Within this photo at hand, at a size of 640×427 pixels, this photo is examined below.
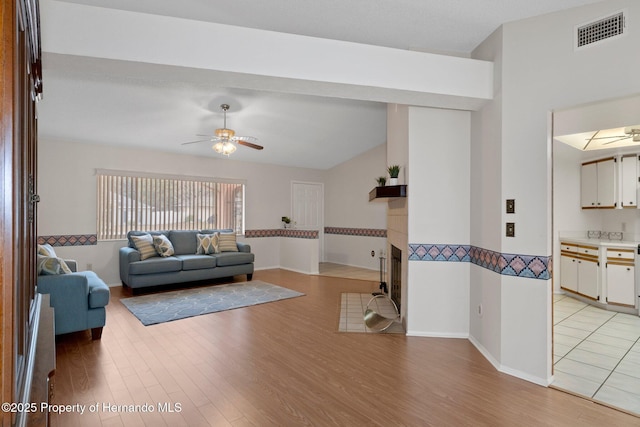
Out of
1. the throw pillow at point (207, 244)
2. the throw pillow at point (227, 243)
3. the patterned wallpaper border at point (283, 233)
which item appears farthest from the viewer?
the patterned wallpaper border at point (283, 233)

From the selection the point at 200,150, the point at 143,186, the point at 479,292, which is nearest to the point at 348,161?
the point at 200,150

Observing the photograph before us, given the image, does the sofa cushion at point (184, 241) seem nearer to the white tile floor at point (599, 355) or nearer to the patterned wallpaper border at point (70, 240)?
the patterned wallpaper border at point (70, 240)

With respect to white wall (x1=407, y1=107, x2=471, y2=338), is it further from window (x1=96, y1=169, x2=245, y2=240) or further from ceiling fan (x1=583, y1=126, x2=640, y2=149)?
window (x1=96, y1=169, x2=245, y2=240)

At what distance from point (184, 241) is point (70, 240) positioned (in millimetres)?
1768

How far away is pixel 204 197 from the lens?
22.9 ft

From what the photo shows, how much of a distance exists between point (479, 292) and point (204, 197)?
5627 mm

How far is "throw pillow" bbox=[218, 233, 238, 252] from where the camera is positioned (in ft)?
21.5

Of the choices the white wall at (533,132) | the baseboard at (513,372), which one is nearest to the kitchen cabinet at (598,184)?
the white wall at (533,132)

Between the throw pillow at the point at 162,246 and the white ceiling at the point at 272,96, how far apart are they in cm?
174

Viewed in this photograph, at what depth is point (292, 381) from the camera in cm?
260

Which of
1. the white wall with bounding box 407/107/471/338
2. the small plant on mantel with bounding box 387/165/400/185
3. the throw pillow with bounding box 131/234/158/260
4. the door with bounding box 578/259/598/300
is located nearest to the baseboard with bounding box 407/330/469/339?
the white wall with bounding box 407/107/471/338

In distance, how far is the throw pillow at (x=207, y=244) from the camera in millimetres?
6281

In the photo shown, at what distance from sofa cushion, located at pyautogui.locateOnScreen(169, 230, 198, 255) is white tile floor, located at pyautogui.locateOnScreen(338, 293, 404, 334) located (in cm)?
309

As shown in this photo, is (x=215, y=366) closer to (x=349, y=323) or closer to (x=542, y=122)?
(x=349, y=323)
